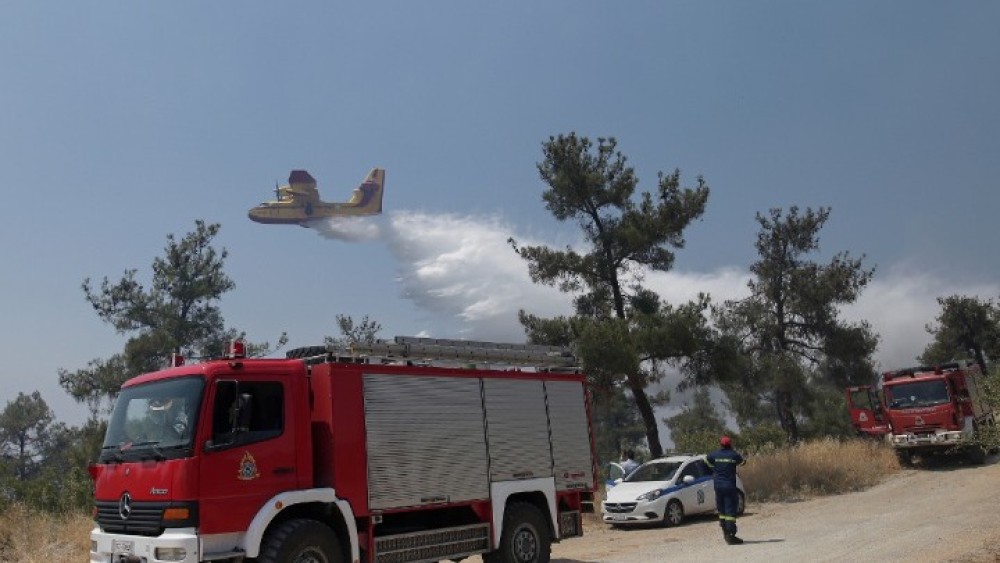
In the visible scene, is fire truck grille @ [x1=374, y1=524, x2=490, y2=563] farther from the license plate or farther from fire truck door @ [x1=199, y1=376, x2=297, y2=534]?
the license plate

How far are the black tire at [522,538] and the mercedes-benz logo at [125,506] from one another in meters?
4.77

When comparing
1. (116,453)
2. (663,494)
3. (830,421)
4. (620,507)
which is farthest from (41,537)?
(830,421)

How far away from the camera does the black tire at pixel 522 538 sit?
1074cm

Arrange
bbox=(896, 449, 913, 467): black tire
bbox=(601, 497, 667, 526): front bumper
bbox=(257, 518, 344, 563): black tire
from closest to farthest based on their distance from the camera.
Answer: bbox=(257, 518, 344, 563): black tire → bbox=(601, 497, 667, 526): front bumper → bbox=(896, 449, 913, 467): black tire

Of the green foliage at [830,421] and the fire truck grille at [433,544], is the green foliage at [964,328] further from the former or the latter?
the fire truck grille at [433,544]

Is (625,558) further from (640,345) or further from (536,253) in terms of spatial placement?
(536,253)

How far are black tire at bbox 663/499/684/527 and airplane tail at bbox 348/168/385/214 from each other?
57678mm

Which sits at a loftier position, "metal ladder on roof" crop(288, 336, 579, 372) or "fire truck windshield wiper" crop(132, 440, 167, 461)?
"metal ladder on roof" crop(288, 336, 579, 372)

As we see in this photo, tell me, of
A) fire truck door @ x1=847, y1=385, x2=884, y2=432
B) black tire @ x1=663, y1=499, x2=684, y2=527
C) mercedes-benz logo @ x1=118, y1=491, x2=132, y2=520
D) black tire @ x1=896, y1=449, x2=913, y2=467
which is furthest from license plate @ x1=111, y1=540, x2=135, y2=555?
black tire @ x1=896, y1=449, x2=913, y2=467

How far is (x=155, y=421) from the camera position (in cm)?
833

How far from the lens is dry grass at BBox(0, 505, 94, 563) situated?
12.8 meters

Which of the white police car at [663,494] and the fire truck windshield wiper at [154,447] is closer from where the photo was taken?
the fire truck windshield wiper at [154,447]

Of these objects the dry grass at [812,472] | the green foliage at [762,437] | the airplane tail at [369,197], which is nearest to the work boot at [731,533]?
the dry grass at [812,472]

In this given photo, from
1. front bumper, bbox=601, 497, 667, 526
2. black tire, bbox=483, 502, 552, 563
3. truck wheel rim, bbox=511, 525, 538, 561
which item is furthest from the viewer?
front bumper, bbox=601, 497, 667, 526
